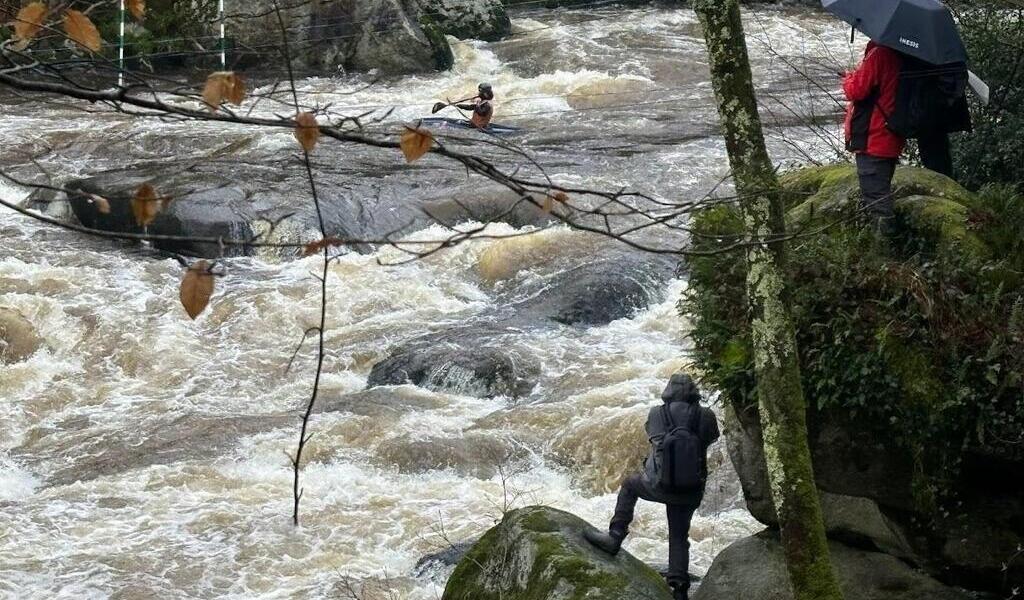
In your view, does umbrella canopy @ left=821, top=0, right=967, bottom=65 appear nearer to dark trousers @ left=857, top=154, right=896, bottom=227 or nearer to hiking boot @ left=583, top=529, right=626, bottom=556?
dark trousers @ left=857, top=154, right=896, bottom=227

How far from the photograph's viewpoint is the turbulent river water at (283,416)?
8.59 meters

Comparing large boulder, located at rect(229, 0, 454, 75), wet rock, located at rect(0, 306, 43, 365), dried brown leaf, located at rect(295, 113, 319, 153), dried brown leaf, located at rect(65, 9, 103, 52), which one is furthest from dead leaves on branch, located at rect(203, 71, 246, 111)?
large boulder, located at rect(229, 0, 454, 75)

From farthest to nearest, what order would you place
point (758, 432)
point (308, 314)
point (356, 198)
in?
point (356, 198), point (308, 314), point (758, 432)

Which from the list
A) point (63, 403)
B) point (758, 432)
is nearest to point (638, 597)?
point (758, 432)

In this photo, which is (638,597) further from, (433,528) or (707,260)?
(433,528)

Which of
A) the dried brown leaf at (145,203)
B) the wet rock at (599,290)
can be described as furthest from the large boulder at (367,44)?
the dried brown leaf at (145,203)

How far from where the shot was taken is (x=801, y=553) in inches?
198

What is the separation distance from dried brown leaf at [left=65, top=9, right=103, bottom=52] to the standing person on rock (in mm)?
4082

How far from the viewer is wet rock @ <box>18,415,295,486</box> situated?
33.0ft

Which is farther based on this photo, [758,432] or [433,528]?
[433,528]

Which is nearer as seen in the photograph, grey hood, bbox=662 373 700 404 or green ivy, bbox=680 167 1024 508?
green ivy, bbox=680 167 1024 508

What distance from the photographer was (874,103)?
6.92m

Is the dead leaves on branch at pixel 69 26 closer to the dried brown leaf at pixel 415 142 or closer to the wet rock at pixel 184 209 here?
the dried brown leaf at pixel 415 142

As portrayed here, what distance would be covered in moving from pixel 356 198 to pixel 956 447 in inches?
402
